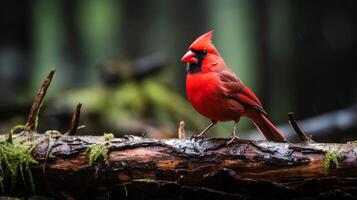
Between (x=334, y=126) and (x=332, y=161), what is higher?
(x=334, y=126)

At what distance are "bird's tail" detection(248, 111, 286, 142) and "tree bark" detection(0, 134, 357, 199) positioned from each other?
1.57 ft

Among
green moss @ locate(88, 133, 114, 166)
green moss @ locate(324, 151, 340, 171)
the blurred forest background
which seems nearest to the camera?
green moss @ locate(324, 151, 340, 171)

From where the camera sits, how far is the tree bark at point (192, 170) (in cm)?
293

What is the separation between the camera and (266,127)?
367 cm

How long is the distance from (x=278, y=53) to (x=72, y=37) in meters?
3.60

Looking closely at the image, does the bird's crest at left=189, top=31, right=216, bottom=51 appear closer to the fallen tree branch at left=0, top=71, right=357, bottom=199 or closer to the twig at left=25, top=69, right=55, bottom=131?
the fallen tree branch at left=0, top=71, right=357, bottom=199

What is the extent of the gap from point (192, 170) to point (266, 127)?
84 cm

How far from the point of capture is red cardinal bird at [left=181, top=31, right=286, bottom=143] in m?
3.54

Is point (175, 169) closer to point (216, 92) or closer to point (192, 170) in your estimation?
point (192, 170)

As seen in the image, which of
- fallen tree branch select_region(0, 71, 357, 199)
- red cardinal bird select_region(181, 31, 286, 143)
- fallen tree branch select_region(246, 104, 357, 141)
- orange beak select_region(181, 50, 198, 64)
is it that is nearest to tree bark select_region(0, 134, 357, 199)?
fallen tree branch select_region(0, 71, 357, 199)

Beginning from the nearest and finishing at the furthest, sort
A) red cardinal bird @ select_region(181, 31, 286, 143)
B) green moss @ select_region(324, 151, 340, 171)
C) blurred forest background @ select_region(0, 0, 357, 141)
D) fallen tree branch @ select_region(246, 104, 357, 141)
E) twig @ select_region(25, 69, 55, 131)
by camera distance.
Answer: green moss @ select_region(324, 151, 340, 171), twig @ select_region(25, 69, 55, 131), red cardinal bird @ select_region(181, 31, 286, 143), fallen tree branch @ select_region(246, 104, 357, 141), blurred forest background @ select_region(0, 0, 357, 141)

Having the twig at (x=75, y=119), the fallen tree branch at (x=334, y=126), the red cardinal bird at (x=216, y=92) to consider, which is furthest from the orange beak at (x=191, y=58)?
the fallen tree branch at (x=334, y=126)

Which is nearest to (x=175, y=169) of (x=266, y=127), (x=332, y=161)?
(x=332, y=161)

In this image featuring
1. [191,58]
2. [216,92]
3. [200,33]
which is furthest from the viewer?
[200,33]
